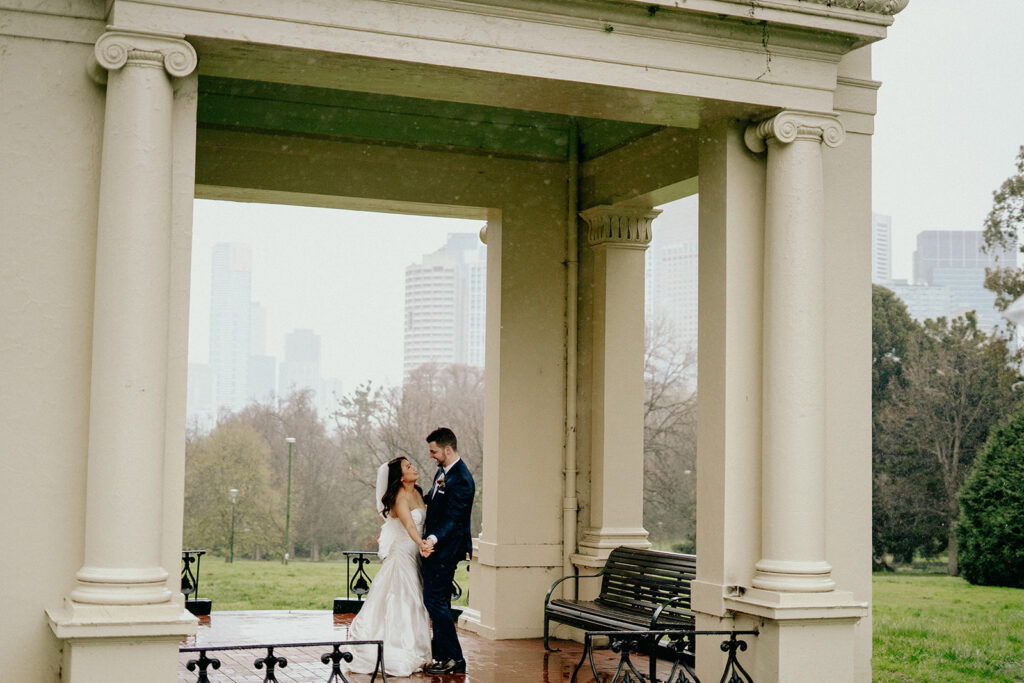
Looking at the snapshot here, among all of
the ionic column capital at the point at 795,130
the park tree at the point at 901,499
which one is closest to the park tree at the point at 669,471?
the park tree at the point at 901,499

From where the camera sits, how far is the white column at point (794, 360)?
7.74m

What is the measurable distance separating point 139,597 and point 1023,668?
679 inches

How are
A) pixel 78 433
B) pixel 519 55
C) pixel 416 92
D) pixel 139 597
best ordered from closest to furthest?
pixel 139 597 < pixel 78 433 < pixel 519 55 < pixel 416 92

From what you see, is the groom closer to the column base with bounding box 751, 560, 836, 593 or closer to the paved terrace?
the paved terrace

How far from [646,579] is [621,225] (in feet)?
11.4

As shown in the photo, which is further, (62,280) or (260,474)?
(260,474)

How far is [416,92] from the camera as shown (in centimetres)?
769

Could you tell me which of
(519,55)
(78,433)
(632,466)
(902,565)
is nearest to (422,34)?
(519,55)

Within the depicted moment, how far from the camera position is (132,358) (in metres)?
6.36

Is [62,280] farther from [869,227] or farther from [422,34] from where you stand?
[869,227]

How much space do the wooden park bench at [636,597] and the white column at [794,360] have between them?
4.07 ft

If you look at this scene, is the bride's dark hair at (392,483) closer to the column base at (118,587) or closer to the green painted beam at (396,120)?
the green painted beam at (396,120)

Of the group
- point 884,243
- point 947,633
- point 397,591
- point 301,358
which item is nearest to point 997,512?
point 947,633

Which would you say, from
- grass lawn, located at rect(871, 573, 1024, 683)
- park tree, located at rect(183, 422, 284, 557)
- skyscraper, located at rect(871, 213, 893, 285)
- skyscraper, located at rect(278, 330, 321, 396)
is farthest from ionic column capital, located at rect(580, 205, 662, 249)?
skyscraper, located at rect(871, 213, 893, 285)
